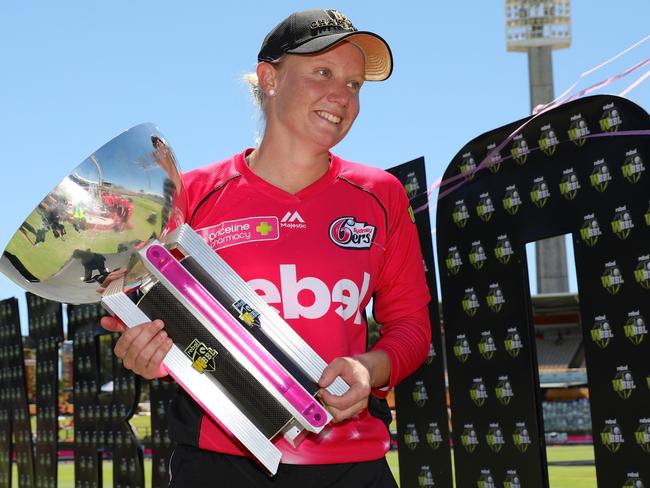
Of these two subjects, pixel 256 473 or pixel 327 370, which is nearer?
pixel 327 370

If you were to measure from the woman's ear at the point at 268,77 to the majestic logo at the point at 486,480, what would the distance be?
2.89 m

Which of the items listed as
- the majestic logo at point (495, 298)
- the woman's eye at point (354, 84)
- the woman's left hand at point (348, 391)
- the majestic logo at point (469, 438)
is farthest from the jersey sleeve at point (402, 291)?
the majestic logo at point (469, 438)

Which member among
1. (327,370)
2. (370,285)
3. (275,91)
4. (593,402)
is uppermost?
(275,91)

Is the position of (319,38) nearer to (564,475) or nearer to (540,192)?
(540,192)

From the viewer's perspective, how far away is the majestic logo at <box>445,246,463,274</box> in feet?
16.2

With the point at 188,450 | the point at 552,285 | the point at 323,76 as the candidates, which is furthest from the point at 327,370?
the point at 552,285

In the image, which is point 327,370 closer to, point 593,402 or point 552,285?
point 593,402

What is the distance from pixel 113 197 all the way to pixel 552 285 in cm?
5665

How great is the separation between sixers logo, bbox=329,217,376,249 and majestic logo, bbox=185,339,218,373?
54 centimetres

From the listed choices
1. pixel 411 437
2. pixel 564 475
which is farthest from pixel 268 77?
pixel 564 475

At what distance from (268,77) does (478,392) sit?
107 inches

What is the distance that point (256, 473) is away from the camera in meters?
2.23

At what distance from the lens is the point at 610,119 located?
4242 mm

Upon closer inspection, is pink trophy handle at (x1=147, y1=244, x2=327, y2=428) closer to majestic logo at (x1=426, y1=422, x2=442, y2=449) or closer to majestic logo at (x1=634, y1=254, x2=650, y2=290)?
majestic logo at (x1=634, y1=254, x2=650, y2=290)
